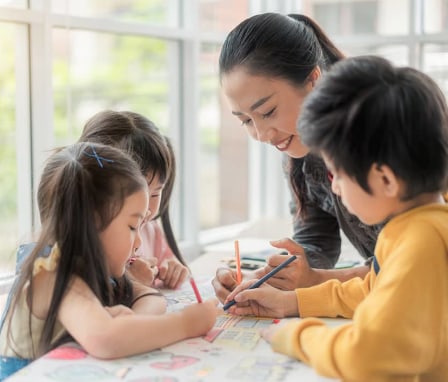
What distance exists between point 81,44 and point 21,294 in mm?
1303

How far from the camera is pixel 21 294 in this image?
1168 mm

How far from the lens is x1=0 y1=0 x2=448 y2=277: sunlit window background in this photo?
197cm

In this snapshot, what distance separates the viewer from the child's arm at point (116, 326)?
3.46 ft

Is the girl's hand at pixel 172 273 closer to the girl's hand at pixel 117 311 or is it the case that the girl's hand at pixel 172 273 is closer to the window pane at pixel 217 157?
the girl's hand at pixel 117 311

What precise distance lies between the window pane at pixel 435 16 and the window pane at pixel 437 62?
0.23 feet

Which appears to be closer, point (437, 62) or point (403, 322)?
point (403, 322)

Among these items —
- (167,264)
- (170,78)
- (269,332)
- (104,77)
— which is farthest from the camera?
(170,78)

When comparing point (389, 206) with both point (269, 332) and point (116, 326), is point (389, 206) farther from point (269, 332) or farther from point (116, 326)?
point (116, 326)

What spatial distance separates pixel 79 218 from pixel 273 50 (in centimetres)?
59

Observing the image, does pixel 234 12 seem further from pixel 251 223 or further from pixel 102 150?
pixel 102 150

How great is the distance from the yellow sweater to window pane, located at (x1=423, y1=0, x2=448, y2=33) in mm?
1885

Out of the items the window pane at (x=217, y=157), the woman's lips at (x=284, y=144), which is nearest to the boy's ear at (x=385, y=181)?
the woman's lips at (x=284, y=144)

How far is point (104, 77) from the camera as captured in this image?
2449 millimetres

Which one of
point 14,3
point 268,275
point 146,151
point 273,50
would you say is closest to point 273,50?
point 273,50
